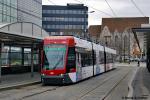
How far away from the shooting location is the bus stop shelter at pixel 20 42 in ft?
106

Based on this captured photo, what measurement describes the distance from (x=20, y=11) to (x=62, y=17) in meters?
81.4

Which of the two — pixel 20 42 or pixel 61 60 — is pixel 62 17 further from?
A: pixel 61 60

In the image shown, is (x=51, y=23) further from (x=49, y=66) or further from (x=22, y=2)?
(x=49, y=66)

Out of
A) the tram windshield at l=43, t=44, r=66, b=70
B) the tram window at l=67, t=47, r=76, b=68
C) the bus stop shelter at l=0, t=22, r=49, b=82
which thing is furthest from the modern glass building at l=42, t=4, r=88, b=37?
the tram windshield at l=43, t=44, r=66, b=70

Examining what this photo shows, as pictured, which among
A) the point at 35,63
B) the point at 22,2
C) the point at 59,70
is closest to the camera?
the point at 59,70

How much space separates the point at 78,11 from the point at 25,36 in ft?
366

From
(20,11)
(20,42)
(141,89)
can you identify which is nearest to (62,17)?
(20,11)

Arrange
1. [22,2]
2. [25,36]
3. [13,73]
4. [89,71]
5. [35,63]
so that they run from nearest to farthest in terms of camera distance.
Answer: [25,36], [89,71], [13,73], [35,63], [22,2]

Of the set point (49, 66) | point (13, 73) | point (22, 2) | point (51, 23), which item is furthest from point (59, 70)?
point (51, 23)

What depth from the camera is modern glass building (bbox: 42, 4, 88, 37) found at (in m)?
136

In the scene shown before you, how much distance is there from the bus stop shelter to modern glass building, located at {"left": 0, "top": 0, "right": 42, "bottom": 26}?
29.8 feet

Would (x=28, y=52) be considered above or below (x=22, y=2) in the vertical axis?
below

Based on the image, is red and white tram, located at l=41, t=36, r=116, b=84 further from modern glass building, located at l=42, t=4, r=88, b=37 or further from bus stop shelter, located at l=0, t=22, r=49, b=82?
modern glass building, located at l=42, t=4, r=88, b=37

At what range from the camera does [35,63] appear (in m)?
50.8
